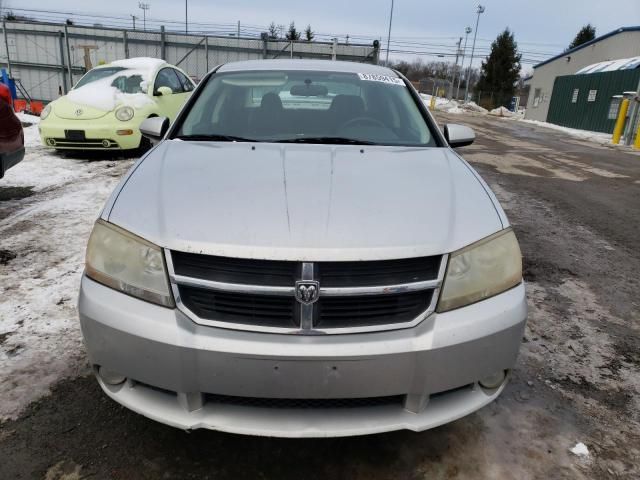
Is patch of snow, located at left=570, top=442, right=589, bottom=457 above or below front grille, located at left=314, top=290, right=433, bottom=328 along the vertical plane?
below

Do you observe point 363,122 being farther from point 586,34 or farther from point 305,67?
point 586,34

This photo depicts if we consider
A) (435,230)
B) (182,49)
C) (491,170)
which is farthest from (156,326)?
(182,49)

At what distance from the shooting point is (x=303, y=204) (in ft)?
5.84

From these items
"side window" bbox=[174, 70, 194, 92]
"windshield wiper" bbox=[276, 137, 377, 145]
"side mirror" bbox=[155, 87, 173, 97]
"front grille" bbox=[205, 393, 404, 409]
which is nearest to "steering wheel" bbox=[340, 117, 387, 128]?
"windshield wiper" bbox=[276, 137, 377, 145]

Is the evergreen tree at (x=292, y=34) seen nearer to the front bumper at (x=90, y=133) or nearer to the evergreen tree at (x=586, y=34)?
the evergreen tree at (x=586, y=34)

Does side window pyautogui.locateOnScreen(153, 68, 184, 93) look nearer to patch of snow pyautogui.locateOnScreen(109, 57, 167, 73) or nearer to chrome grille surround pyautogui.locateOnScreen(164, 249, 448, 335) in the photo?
patch of snow pyautogui.locateOnScreen(109, 57, 167, 73)

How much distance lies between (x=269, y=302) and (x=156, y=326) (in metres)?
0.38

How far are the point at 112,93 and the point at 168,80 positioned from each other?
1.28 meters

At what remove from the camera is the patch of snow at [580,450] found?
195 centimetres

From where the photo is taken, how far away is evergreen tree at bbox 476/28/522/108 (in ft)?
165

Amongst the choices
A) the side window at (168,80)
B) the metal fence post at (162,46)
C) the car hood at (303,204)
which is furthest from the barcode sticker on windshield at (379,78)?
the metal fence post at (162,46)

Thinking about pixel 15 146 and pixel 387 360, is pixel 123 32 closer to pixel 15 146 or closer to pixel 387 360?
pixel 15 146

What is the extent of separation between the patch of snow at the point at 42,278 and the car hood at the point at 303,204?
1.01 meters

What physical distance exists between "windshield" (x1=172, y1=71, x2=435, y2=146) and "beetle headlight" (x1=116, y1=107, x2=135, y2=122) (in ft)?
15.3
